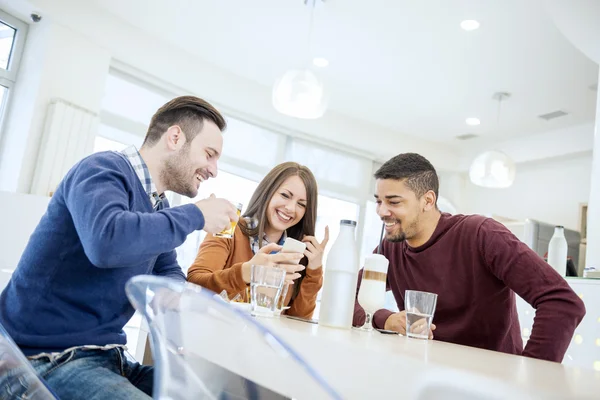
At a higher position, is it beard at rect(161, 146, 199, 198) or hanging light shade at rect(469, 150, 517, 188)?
hanging light shade at rect(469, 150, 517, 188)

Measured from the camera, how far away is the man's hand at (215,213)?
1.35 meters

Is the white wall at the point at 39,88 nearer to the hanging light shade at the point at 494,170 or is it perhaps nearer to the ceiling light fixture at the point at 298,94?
the ceiling light fixture at the point at 298,94

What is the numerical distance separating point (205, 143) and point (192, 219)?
0.41m

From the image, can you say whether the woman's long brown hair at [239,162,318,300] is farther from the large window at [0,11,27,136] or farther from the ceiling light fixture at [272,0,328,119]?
the large window at [0,11,27,136]

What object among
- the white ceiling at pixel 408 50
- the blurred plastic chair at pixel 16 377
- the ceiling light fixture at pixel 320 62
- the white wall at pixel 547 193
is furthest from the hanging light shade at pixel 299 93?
the white wall at pixel 547 193

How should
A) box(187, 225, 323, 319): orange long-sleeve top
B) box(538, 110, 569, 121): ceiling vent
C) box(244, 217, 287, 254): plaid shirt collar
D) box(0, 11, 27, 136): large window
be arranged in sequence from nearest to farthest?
box(187, 225, 323, 319): orange long-sleeve top
box(244, 217, 287, 254): plaid shirt collar
box(0, 11, 27, 136): large window
box(538, 110, 569, 121): ceiling vent

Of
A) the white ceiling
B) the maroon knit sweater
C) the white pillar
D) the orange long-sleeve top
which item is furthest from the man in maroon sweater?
the white ceiling

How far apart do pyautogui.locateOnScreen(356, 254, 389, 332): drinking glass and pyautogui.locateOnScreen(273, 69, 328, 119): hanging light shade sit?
2.63m

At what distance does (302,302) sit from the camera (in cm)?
207

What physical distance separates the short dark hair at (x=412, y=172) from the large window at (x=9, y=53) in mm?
3959

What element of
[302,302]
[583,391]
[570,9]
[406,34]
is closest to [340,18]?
[406,34]

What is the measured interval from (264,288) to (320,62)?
14.3ft

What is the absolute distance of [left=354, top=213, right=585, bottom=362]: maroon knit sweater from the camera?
1639mm

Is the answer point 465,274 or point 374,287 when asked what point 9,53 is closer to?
point 465,274
